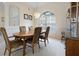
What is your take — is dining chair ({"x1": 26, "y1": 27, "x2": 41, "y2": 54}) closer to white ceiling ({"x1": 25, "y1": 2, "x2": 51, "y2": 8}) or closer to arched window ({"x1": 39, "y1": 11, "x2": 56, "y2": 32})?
arched window ({"x1": 39, "y1": 11, "x2": 56, "y2": 32})

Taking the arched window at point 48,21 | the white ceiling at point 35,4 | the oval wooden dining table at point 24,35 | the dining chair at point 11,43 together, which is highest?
the white ceiling at point 35,4

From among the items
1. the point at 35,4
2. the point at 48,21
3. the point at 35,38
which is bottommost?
the point at 35,38

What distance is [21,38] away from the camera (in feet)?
7.61

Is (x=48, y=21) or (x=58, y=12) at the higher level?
(x=58, y=12)

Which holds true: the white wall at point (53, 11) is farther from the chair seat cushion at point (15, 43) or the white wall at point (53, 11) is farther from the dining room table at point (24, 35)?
the chair seat cushion at point (15, 43)

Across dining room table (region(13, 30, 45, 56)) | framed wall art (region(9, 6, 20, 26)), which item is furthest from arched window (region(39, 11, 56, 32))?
framed wall art (region(9, 6, 20, 26))

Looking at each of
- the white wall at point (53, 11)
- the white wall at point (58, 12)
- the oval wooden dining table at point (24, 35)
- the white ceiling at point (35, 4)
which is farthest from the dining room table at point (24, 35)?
the white ceiling at point (35, 4)

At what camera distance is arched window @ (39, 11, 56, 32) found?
2.14 metres

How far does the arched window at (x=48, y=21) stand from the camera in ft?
7.03

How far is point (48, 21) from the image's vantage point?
2.16 meters

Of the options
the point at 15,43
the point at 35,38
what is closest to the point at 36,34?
the point at 35,38

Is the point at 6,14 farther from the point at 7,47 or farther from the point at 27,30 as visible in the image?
the point at 7,47

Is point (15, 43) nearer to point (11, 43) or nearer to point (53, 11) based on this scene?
point (11, 43)

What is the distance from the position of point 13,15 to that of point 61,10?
915 mm
